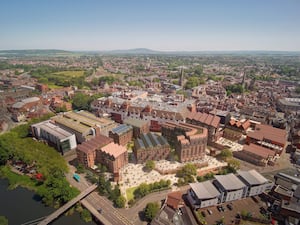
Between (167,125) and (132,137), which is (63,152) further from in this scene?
(167,125)

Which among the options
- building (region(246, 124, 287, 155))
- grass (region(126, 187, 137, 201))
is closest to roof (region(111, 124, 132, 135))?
grass (region(126, 187, 137, 201))

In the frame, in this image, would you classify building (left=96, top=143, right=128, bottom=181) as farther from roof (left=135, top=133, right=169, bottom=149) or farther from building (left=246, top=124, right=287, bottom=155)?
building (left=246, top=124, right=287, bottom=155)

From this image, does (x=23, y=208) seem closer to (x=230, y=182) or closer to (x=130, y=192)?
(x=130, y=192)

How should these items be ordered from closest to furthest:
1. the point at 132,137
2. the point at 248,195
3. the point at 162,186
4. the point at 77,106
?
the point at 248,195 → the point at 162,186 → the point at 132,137 → the point at 77,106

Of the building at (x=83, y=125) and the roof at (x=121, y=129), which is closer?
the roof at (x=121, y=129)

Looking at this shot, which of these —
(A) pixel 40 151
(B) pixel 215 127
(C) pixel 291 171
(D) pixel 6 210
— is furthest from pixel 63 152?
(C) pixel 291 171

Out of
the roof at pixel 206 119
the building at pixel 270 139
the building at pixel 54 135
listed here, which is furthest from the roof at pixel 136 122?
the building at pixel 270 139

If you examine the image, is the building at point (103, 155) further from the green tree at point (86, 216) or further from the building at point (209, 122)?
the building at point (209, 122)
